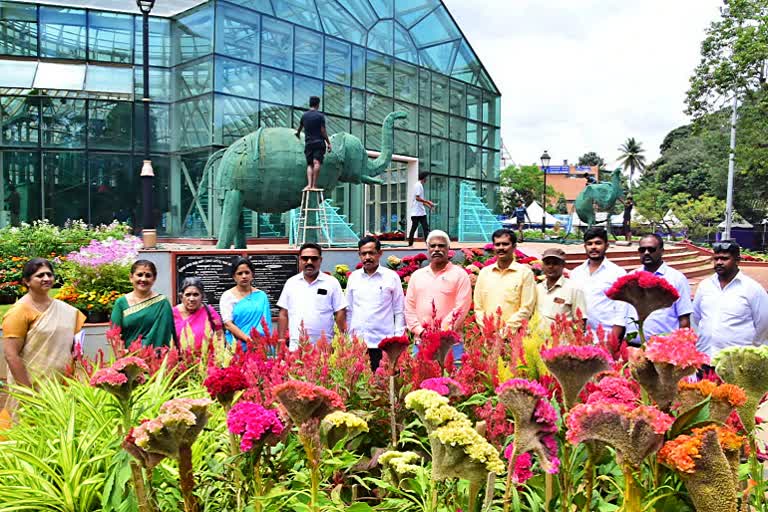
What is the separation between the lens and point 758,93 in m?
13.5

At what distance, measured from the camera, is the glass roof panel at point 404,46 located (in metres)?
21.7

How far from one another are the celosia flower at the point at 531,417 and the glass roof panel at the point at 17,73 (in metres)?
19.8

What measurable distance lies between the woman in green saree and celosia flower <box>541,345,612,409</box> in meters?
3.24

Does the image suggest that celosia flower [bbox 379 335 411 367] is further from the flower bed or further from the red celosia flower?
the red celosia flower

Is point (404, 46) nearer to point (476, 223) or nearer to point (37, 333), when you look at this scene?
point (476, 223)

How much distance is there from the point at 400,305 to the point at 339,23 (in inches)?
674

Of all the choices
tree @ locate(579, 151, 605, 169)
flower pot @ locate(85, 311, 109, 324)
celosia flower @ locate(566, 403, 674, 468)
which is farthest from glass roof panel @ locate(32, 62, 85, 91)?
tree @ locate(579, 151, 605, 169)

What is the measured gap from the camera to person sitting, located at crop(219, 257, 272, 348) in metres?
4.93

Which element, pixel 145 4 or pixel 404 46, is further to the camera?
pixel 404 46

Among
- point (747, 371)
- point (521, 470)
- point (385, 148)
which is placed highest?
point (385, 148)

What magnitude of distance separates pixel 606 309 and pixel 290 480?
313 centimetres

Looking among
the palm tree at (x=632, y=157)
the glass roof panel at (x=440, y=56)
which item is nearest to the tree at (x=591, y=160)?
the palm tree at (x=632, y=157)

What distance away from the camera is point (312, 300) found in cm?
487

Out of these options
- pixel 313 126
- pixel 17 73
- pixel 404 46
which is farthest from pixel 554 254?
pixel 404 46
